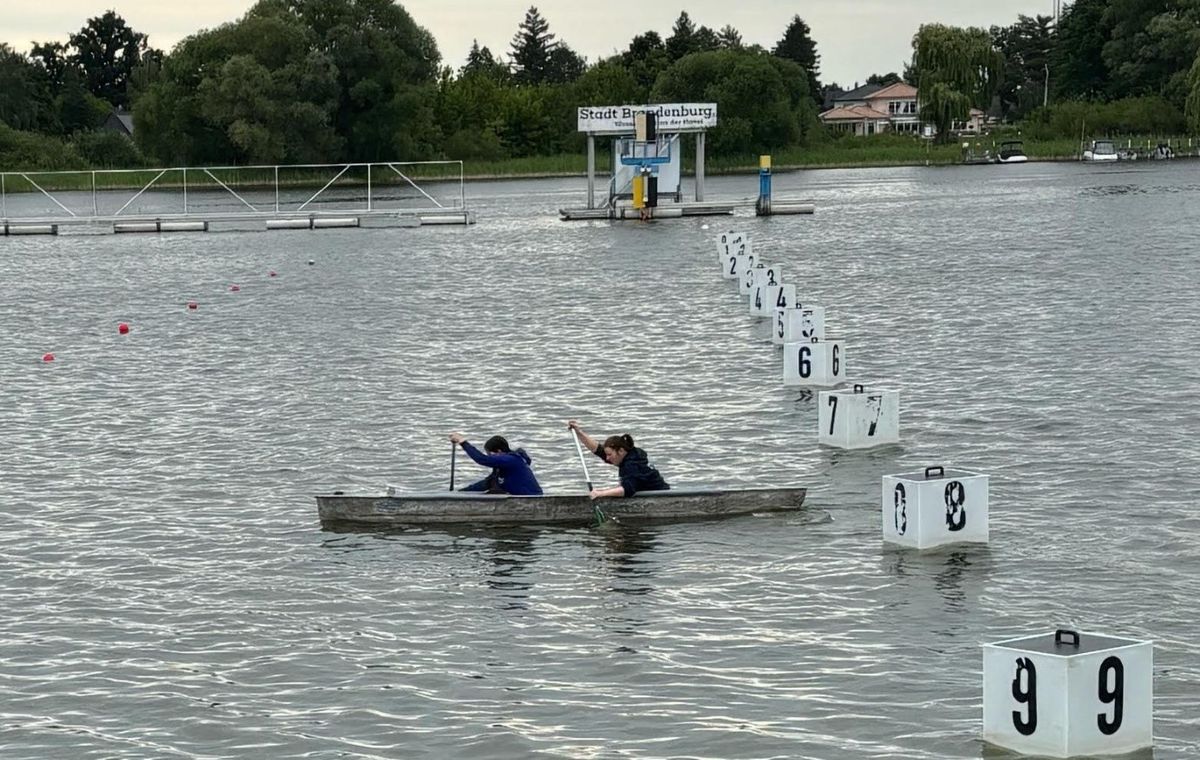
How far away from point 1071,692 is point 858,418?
13149mm

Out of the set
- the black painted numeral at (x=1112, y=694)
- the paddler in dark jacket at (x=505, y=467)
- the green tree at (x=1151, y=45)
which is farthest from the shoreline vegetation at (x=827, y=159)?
the black painted numeral at (x=1112, y=694)

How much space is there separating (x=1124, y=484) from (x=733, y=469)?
202 inches

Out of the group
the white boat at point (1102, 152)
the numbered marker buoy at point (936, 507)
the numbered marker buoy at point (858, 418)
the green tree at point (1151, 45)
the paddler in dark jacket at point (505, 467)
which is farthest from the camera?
the green tree at point (1151, 45)

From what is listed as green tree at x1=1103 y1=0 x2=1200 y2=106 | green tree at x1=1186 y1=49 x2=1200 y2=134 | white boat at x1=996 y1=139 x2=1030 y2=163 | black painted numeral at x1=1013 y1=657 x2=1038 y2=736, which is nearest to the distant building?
white boat at x1=996 y1=139 x2=1030 y2=163

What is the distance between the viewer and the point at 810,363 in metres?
31.5

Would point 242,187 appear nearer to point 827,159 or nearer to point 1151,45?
point 827,159

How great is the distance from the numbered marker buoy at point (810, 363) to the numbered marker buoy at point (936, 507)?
11912 mm

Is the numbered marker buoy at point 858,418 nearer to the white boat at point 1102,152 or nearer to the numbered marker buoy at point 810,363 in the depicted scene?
the numbered marker buoy at point 810,363

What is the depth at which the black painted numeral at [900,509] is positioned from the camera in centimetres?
1917

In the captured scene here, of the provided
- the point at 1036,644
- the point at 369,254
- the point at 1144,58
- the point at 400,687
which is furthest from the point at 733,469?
the point at 1144,58

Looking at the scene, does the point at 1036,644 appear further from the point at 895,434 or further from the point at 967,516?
the point at 895,434

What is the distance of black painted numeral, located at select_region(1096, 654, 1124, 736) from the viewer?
12273mm

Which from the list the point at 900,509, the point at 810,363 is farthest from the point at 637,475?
the point at 810,363

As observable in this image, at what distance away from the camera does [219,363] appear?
3738 cm
